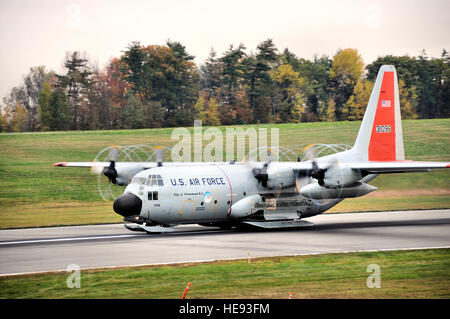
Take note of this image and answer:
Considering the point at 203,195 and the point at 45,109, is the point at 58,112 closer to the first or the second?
the point at 45,109

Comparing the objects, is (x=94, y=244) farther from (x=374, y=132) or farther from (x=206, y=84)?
(x=206, y=84)

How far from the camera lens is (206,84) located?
79312mm

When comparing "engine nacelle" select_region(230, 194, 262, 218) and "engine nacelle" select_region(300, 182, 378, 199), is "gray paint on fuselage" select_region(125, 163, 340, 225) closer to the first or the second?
"engine nacelle" select_region(230, 194, 262, 218)

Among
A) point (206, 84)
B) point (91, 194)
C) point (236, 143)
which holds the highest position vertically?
point (206, 84)

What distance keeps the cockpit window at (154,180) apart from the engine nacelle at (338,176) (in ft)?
25.0

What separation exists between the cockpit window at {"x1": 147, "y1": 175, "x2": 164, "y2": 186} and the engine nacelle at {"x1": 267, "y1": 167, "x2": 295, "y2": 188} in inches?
225

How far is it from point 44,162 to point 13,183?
259 inches

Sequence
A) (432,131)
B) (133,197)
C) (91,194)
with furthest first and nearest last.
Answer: (432,131) → (91,194) → (133,197)

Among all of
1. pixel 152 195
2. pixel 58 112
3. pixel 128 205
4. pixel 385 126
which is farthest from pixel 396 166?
pixel 58 112

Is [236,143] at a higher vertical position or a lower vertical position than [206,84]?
lower

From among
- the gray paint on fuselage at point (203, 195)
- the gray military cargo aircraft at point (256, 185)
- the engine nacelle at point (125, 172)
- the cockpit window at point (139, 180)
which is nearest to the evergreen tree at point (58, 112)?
the gray military cargo aircraft at point (256, 185)

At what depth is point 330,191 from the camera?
27969mm

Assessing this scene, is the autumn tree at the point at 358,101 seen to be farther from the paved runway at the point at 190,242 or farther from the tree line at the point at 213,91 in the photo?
the paved runway at the point at 190,242

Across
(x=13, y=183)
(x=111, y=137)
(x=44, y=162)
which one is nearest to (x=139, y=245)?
(x=13, y=183)
